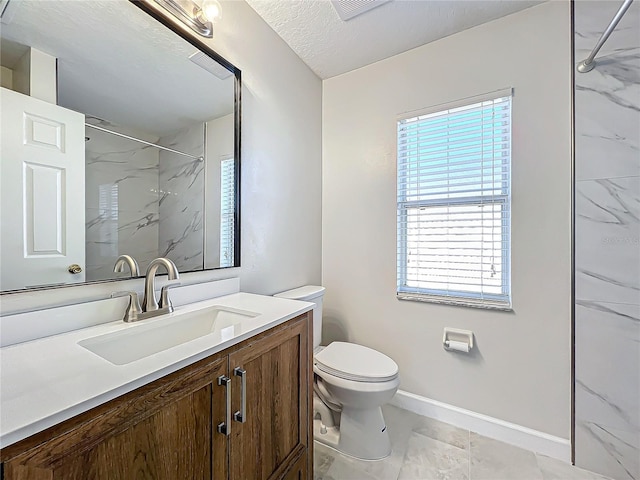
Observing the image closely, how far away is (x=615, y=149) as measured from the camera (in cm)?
131

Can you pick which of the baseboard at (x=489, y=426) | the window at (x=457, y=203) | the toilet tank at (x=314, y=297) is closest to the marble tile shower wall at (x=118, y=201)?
the toilet tank at (x=314, y=297)

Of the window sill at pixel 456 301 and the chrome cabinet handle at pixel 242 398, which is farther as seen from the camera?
the window sill at pixel 456 301

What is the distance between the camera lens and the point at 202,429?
2.39 ft

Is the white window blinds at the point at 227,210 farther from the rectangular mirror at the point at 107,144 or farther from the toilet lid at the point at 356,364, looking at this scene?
the toilet lid at the point at 356,364

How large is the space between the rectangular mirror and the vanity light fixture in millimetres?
53

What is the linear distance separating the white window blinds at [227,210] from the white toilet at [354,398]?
47cm

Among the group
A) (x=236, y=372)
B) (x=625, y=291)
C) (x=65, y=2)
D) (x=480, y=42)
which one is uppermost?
(x=480, y=42)

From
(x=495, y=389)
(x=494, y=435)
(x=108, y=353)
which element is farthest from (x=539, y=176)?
(x=108, y=353)

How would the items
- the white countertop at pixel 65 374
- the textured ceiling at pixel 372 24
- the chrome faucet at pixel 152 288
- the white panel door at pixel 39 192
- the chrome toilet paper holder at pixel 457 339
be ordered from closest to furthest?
the white countertop at pixel 65 374 < the white panel door at pixel 39 192 < the chrome faucet at pixel 152 288 < the textured ceiling at pixel 372 24 < the chrome toilet paper holder at pixel 457 339

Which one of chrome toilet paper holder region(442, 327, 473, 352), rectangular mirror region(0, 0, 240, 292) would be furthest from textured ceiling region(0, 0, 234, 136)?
chrome toilet paper holder region(442, 327, 473, 352)

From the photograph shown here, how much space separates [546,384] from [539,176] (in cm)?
112

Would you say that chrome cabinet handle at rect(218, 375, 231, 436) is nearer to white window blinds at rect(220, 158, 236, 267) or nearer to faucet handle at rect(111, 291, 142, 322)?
faucet handle at rect(111, 291, 142, 322)

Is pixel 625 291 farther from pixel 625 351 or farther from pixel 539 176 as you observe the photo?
pixel 539 176

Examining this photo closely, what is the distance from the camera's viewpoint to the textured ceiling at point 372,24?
58.9 inches
